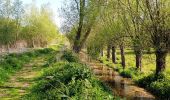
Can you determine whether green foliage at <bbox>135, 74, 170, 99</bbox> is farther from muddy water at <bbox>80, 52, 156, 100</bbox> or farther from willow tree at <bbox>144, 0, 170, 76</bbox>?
willow tree at <bbox>144, 0, 170, 76</bbox>

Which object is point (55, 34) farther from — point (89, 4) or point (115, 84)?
point (115, 84)

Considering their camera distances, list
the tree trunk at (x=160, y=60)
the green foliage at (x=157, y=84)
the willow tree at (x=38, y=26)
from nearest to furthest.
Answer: the green foliage at (x=157, y=84), the tree trunk at (x=160, y=60), the willow tree at (x=38, y=26)

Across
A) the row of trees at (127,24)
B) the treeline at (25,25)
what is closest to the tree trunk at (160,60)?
the row of trees at (127,24)

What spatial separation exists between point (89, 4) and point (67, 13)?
5.93m

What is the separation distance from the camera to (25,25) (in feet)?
317

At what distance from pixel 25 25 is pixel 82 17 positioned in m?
52.2

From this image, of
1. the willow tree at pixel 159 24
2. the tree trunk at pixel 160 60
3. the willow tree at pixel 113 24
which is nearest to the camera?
the willow tree at pixel 159 24

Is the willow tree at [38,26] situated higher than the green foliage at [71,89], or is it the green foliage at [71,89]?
the willow tree at [38,26]

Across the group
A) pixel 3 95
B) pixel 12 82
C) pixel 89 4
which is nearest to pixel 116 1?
pixel 89 4

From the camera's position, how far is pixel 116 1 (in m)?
35.8

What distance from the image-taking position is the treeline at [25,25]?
232 ft

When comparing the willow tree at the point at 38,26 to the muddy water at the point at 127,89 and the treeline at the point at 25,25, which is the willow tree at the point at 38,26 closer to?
the treeline at the point at 25,25

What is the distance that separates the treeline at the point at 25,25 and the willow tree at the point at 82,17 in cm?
2058

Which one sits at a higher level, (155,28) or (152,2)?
(152,2)
